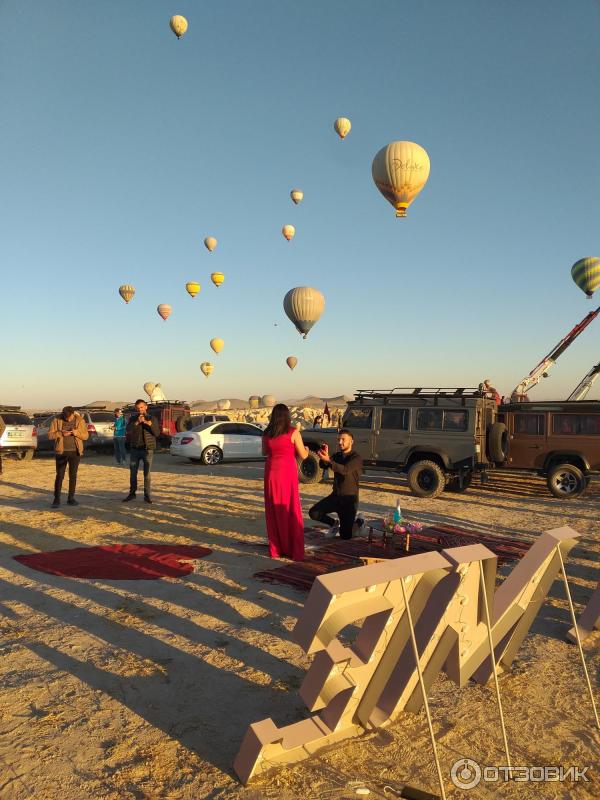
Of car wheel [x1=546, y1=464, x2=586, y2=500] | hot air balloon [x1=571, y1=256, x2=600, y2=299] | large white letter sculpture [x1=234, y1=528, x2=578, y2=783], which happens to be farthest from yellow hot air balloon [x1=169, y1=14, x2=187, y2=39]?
large white letter sculpture [x1=234, y1=528, x2=578, y2=783]

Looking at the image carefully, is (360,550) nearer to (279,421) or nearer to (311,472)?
(279,421)

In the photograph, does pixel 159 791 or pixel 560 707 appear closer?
pixel 159 791

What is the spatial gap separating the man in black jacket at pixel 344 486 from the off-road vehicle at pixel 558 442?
6325mm

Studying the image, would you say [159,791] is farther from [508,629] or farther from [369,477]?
[369,477]

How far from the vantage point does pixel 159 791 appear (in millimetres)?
2736

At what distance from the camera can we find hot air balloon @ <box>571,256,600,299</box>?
100ft

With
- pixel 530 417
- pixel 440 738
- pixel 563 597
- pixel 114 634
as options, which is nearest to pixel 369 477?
pixel 530 417

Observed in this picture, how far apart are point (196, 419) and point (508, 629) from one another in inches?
885

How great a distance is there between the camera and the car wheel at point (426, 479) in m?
12.1

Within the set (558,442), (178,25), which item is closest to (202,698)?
(558,442)

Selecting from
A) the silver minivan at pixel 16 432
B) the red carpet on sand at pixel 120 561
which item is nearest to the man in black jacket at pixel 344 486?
the red carpet on sand at pixel 120 561

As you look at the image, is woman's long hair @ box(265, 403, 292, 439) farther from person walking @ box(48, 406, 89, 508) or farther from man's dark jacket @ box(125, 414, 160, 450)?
person walking @ box(48, 406, 89, 508)

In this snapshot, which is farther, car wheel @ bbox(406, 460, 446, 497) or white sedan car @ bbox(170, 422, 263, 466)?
white sedan car @ bbox(170, 422, 263, 466)

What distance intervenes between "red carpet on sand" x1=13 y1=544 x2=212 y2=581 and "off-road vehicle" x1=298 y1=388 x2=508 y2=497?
6071 mm
